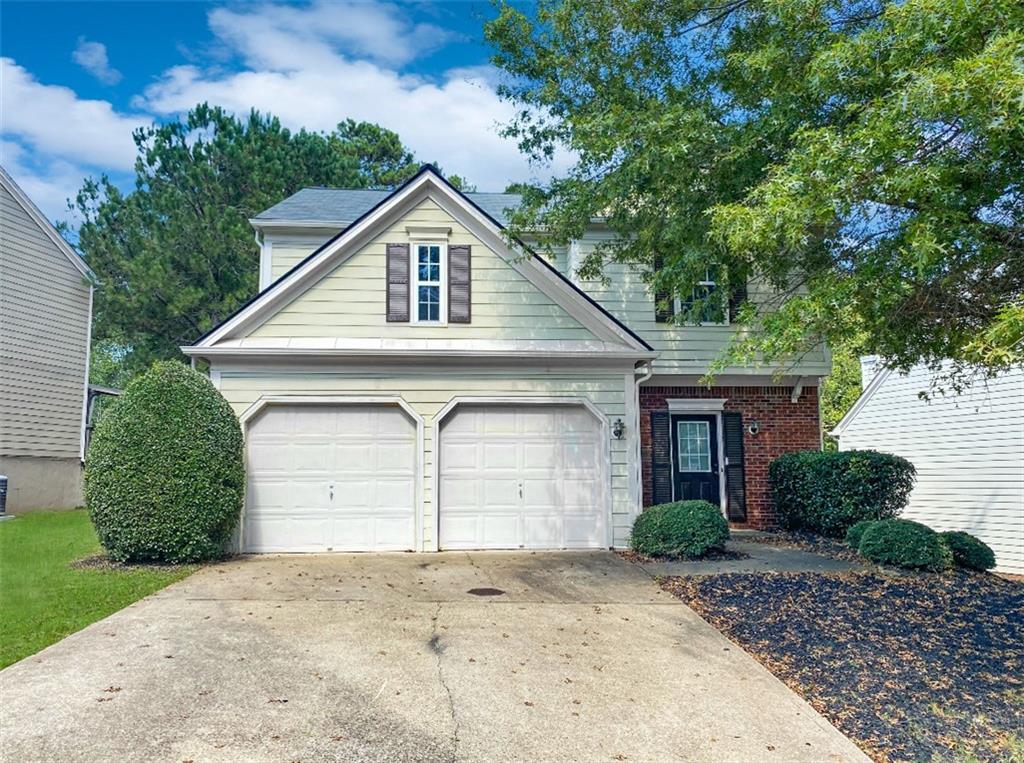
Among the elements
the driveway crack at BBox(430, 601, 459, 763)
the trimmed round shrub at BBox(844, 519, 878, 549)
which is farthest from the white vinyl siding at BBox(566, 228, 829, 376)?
the driveway crack at BBox(430, 601, 459, 763)

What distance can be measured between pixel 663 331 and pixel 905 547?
20.2 feet

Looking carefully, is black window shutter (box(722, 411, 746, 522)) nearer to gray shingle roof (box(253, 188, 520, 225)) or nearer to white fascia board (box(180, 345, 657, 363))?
white fascia board (box(180, 345, 657, 363))

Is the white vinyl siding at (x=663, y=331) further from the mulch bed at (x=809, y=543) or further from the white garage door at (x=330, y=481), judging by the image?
the white garage door at (x=330, y=481)

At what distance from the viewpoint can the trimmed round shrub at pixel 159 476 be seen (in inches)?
365

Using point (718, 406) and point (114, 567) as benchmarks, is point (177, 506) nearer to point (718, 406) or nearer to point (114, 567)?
point (114, 567)

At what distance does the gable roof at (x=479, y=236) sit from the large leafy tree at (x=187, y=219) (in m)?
12.0

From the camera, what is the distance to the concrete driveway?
4305mm

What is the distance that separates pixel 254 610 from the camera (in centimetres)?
716

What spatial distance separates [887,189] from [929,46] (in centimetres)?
114

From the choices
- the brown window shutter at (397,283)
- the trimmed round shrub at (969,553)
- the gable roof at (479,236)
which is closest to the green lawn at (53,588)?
the gable roof at (479,236)

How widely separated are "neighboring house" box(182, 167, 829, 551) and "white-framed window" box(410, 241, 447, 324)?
2 cm

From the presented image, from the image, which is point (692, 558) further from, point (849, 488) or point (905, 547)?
point (849, 488)

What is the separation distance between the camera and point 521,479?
36.2 ft

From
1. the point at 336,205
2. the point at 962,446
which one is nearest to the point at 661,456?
the point at 962,446
